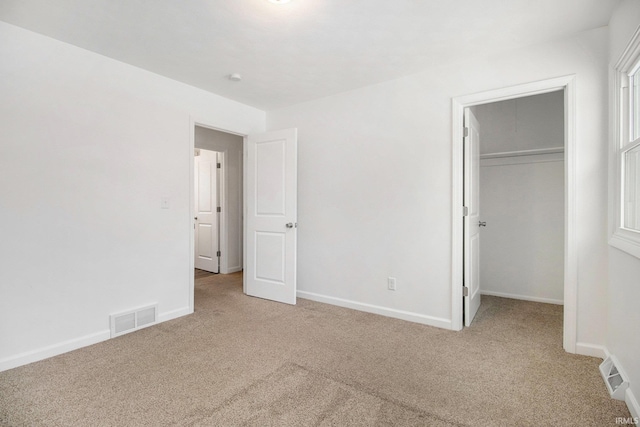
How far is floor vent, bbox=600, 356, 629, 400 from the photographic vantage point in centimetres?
176

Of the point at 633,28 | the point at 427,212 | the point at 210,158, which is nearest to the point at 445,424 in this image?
the point at 427,212

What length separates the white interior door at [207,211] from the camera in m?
5.25

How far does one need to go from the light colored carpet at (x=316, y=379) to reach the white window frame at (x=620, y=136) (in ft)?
3.12

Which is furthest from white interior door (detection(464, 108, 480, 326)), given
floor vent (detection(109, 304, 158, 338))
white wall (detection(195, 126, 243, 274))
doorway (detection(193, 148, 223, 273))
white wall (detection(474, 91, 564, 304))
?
doorway (detection(193, 148, 223, 273))

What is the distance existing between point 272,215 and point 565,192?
2.82m

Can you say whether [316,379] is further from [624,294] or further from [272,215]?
[272,215]

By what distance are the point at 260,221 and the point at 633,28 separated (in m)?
3.46

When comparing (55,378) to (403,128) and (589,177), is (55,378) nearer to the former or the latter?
(403,128)

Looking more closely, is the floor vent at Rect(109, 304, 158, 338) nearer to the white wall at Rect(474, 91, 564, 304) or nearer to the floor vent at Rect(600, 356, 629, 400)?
the floor vent at Rect(600, 356, 629, 400)

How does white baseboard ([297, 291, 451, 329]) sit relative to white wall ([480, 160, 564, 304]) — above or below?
below

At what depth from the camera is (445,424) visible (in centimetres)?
158

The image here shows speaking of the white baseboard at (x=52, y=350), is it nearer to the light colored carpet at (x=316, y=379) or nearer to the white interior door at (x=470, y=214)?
the light colored carpet at (x=316, y=379)

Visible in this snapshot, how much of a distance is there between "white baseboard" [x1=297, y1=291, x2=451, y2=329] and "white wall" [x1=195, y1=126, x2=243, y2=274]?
6.19 ft

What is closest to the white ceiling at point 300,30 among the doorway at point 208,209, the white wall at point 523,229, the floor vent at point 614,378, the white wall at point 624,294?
the white wall at point 624,294
